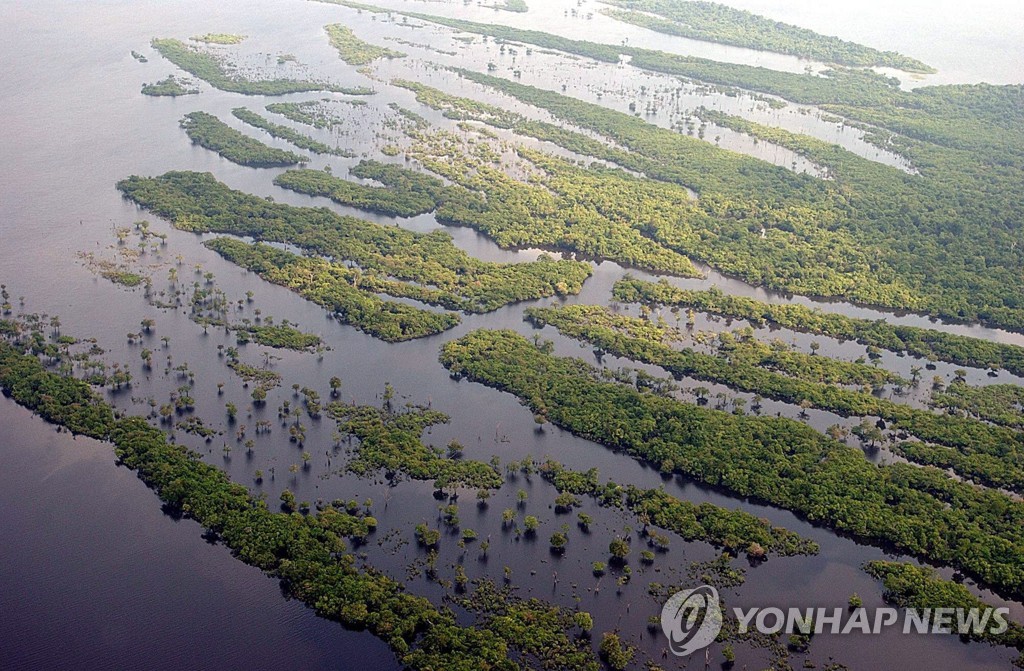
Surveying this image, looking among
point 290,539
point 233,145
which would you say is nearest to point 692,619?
point 290,539

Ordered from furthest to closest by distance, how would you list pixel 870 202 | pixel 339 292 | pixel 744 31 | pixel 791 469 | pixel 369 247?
pixel 744 31, pixel 870 202, pixel 369 247, pixel 339 292, pixel 791 469

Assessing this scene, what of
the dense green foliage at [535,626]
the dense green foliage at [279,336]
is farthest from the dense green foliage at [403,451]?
the dense green foliage at [279,336]

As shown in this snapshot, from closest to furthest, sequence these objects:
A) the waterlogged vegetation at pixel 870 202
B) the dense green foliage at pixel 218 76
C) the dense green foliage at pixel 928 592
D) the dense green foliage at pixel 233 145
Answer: the dense green foliage at pixel 928 592 < the waterlogged vegetation at pixel 870 202 < the dense green foliage at pixel 233 145 < the dense green foliage at pixel 218 76

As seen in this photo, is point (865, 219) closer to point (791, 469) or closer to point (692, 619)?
point (791, 469)

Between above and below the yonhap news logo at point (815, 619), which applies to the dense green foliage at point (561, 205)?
above

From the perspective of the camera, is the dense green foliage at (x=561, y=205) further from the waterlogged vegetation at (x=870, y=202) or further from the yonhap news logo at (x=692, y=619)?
the yonhap news logo at (x=692, y=619)

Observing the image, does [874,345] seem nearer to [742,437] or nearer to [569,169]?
[742,437]
